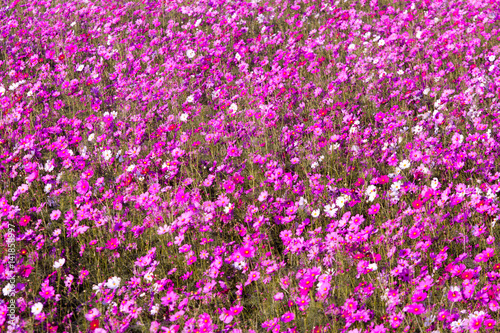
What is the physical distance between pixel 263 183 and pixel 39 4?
780cm

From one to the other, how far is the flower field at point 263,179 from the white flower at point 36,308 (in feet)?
0.07

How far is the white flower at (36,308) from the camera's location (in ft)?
9.12

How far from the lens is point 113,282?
2961 mm

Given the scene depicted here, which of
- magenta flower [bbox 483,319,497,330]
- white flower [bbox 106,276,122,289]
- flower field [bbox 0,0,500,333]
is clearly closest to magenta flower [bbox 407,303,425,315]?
flower field [bbox 0,0,500,333]

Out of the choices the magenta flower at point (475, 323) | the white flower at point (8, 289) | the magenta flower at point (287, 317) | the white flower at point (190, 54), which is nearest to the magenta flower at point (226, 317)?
the magenta flower at point (287, 317)

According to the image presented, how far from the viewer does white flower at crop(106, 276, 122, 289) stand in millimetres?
2949

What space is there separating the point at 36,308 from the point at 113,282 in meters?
0.45

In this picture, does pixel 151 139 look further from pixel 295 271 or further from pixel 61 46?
pixel 61 46

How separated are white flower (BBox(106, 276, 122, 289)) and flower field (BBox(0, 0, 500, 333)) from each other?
0.5 inches

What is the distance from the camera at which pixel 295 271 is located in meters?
2.90

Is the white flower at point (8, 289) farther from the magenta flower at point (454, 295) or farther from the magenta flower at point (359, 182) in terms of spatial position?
the magenta flower at point (454, 295)

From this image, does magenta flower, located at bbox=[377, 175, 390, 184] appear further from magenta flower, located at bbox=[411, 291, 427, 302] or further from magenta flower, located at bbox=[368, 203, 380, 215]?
magenta flower, located at bbox=[411, 291, 427, 302]

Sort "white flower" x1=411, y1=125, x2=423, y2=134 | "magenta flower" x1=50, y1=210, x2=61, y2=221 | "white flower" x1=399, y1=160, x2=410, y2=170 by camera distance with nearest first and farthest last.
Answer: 1. "white flower" x1=399, y1=160, x2=410, y2=170
2. "magenta flower" x1=50, y1=210, x2=61, y2=221
3. "white flower" x1=411, y1=125, x2=423, y2=134

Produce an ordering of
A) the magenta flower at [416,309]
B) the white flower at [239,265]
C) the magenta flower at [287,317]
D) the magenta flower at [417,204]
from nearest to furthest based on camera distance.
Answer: the magenta flower at [416,309] → the magenta flower at [287,317] → the white flower at [239,265] → the magenta flower at [417,204]
